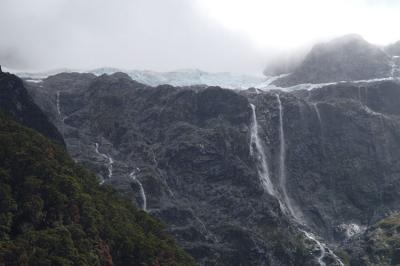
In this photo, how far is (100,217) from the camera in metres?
160

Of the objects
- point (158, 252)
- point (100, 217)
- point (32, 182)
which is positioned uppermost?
point (32, 182)

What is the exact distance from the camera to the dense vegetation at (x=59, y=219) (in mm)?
134375

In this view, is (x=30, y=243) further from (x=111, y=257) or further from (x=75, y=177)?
(x=75, y=177)

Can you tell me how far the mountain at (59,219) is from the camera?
13438cm

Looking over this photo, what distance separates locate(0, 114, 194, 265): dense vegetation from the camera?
441 feet

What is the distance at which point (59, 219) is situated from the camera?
14812 centimetres

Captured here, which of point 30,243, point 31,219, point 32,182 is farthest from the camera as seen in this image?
point 32,182

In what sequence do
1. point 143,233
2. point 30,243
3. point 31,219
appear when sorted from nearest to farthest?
point 30,243, point 31,219, point 143,233

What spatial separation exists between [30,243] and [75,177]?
45.6 meters

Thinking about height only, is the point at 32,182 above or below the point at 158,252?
above

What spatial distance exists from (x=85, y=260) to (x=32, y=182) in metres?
25.9

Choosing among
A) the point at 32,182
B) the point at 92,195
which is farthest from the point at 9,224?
the point at 92,195

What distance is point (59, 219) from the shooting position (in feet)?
486

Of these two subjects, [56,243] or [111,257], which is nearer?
[56,243]
